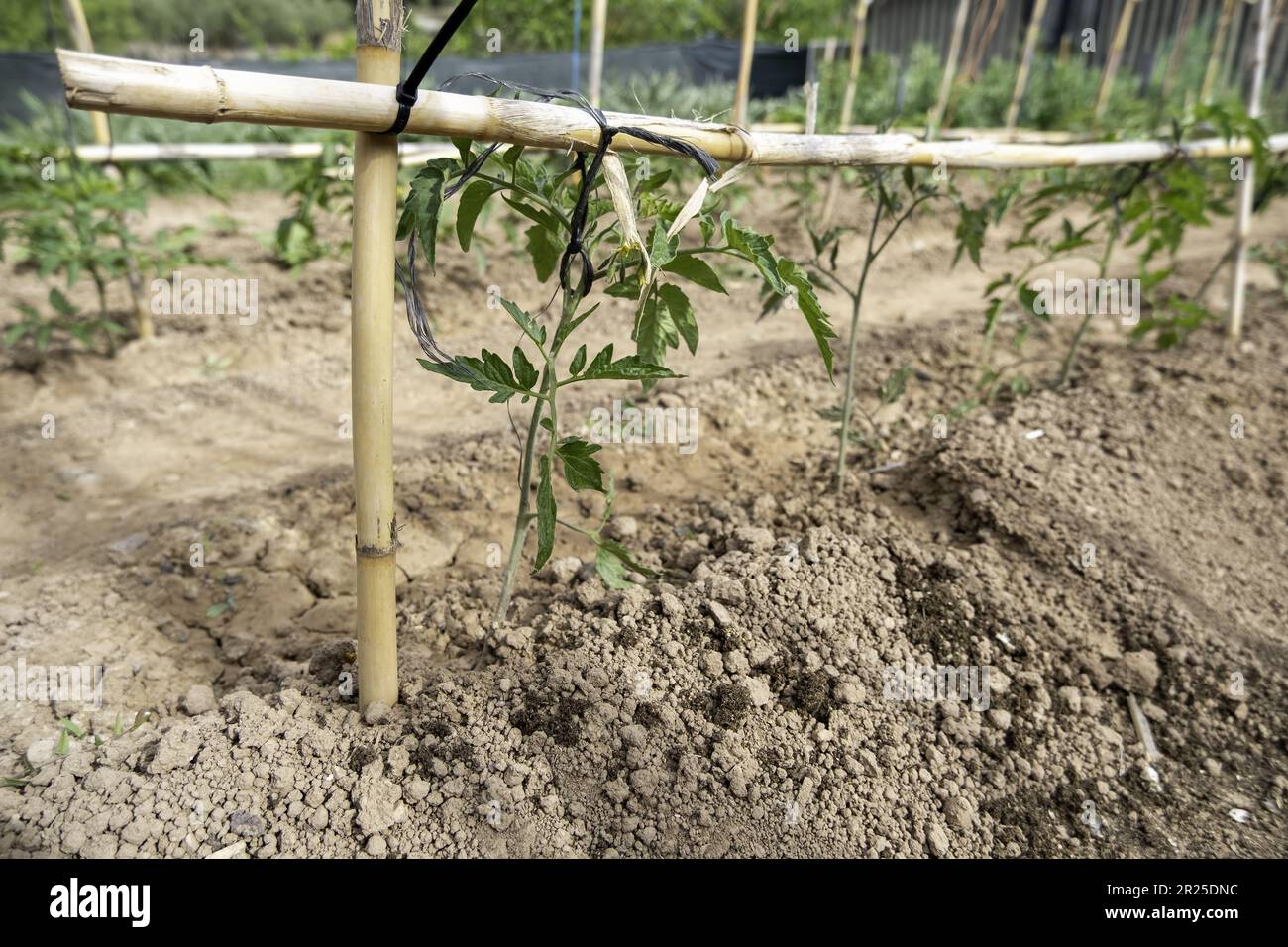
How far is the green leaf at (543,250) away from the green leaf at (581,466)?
0.48 metres

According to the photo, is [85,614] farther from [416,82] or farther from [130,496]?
[416,82]

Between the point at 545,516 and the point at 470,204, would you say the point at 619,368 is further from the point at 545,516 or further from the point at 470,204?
the point at 470,204

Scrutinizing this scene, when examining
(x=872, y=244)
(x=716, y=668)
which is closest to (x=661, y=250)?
(x=716, y=668)

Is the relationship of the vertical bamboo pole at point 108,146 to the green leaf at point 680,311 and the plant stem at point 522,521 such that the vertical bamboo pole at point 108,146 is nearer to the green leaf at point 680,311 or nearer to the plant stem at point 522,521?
the plant stem at point 522,521

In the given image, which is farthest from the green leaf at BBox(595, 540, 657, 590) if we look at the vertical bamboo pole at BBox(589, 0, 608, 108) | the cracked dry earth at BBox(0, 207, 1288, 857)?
the vertical bamboo pole at BBox(589, 0, 608, 108)

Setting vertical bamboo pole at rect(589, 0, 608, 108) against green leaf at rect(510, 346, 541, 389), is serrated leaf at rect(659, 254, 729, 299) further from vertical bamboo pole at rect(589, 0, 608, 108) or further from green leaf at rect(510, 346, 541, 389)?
→ vertical bamboo pole at rect(589, 0, 608, 108)

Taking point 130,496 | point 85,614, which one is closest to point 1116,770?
point 85,614

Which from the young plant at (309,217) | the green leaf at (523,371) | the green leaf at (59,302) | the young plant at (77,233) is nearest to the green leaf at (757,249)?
the green leaf at (523,371)

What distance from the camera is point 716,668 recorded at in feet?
6.80

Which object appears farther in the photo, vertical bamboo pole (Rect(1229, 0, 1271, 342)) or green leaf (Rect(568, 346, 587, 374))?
vertical bamboo pole (Rect(1229, 0, 1271, 342))

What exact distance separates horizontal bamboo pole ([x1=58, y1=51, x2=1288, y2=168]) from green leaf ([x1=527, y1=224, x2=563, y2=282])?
0.30m

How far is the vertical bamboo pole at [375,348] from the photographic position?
1.57m

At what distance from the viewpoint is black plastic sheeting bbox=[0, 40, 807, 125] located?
31.0 ft

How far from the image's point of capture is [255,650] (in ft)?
7.61
